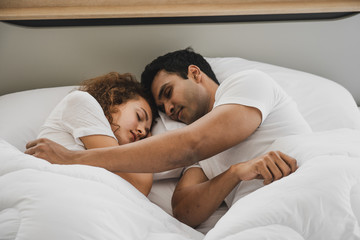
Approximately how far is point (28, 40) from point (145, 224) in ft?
3.88

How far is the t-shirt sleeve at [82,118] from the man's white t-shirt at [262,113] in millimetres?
351

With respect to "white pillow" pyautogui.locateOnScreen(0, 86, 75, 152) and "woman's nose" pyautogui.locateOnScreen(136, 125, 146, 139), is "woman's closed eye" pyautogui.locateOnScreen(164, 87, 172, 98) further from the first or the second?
"white pillow" pyautogui.locateOnScreen(0, 86, 75, 152)

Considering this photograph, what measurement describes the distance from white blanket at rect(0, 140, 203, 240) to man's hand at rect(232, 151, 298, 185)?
9.2 inches

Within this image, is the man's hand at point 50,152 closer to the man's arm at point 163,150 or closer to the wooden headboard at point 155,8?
the man's arm at point 163,150

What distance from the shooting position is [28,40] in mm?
1572

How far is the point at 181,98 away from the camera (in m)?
1.26

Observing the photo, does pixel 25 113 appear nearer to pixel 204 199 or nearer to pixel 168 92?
pixel 168 92

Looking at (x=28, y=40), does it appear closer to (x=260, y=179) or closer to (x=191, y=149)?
(x=191, y=149)

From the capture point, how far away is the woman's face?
3.85 ft

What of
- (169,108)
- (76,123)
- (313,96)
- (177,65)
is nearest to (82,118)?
(76,123)

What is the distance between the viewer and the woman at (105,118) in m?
1.03

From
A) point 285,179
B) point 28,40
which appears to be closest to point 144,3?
point 28,40

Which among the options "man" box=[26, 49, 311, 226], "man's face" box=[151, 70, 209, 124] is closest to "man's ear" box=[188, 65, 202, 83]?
"man's face" box=[151, 70, 209, 124]

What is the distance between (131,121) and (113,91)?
0.15m
